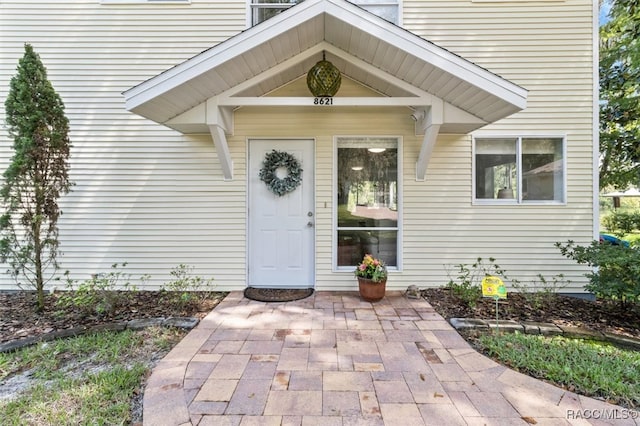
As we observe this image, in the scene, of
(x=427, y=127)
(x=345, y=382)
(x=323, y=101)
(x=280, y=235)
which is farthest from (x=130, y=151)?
(x=345, y=382)

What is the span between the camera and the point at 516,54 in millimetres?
4344

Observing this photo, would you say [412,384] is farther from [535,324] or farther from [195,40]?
[195,40]

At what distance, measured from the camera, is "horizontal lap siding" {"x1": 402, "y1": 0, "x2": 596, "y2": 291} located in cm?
431

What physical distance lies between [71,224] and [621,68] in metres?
10.5

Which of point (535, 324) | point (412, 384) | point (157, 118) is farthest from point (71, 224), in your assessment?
point (535, 324)

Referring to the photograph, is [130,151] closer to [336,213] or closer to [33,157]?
[33,157]

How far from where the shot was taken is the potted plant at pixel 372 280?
3.85 metres

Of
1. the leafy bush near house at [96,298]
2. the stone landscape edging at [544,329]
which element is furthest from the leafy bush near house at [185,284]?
the stone landscape edging at [544,329]

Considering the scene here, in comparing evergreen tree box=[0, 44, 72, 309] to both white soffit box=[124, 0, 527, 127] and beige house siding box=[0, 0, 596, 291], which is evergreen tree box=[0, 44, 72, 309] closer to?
beige house siding box=[0, 0, 596, 291]

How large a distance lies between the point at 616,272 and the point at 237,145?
4.84 meters

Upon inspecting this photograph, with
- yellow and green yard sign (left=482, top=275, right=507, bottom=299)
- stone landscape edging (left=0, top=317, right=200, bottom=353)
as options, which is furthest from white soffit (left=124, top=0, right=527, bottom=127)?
stone landscape edging (left=0, top=317, right=200, bottom=353)

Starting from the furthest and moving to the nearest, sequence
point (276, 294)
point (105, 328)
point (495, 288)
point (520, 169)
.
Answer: point (520, 169) → point (276, 294) → point (105, 328) → point (495, 288)

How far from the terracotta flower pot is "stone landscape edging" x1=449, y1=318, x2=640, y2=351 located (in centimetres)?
92

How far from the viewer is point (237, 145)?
4.40 meters
